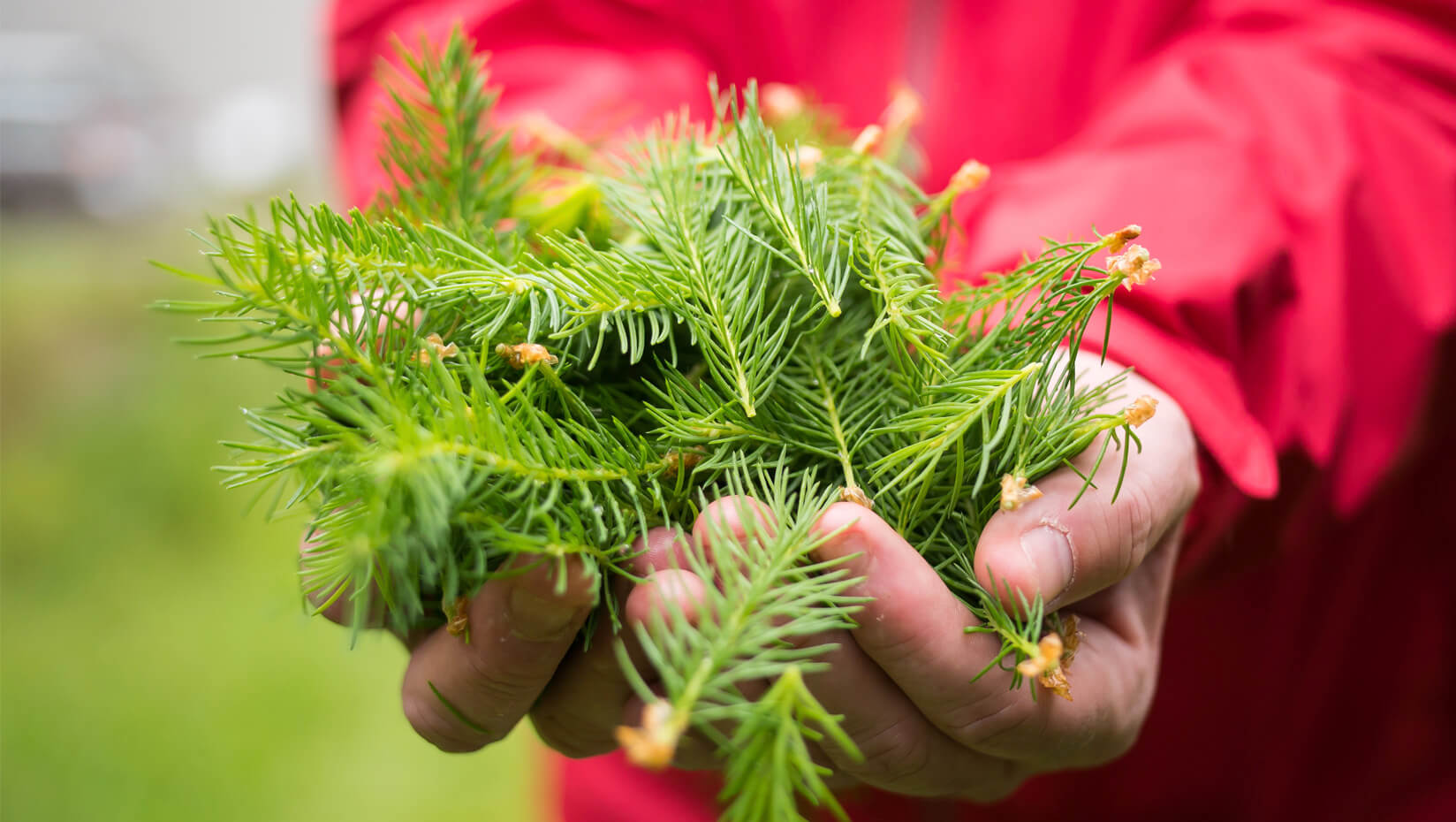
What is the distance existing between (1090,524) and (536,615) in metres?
0.17

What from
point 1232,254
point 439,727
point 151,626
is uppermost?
point 1232,254

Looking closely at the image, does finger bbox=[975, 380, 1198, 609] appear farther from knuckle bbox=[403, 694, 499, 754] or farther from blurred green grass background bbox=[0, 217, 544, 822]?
blurred green grass background bbox=[0, 217, 544, 822]

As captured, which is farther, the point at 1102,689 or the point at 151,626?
the point at 151,626

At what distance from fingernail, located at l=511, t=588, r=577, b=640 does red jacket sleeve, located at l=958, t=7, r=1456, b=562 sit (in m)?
0.25

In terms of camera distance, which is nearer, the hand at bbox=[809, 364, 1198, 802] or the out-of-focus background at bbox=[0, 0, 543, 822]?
the hand at bbox=[809, 364, 1198, 802]

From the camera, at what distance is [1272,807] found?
65 cm

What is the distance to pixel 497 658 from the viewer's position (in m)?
0.30

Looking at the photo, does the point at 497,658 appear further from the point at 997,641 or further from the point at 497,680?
the point at 997,641

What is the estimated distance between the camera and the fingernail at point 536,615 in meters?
0.27

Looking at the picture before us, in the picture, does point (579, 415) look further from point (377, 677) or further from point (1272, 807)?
point (377, 677)

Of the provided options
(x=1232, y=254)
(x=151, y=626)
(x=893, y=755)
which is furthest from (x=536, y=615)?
(x=151, y=626)

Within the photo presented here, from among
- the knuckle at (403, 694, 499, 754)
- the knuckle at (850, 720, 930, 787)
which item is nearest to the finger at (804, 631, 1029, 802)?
the knuckle at (850, 720, 930, 787)

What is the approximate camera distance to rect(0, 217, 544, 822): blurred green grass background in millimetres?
1287

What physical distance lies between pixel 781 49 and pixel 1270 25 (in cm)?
30
